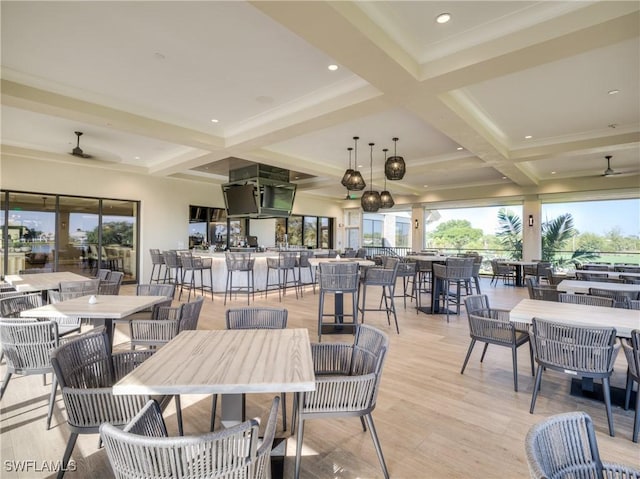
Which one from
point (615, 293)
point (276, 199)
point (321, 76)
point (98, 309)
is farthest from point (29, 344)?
point (276, 199)

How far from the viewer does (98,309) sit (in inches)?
107

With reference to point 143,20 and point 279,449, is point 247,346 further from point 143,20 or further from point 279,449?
point 143,20

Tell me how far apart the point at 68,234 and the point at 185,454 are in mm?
8945

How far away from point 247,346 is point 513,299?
754 cm

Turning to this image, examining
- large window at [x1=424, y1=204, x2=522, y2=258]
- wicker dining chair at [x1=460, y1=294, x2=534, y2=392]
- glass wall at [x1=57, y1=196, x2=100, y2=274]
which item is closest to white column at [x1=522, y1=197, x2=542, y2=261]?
large window at [x1=424, y1=204, x2=522, y2=258]

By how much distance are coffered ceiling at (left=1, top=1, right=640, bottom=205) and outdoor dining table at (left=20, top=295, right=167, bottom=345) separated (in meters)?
2.56

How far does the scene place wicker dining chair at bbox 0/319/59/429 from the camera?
2.32 m

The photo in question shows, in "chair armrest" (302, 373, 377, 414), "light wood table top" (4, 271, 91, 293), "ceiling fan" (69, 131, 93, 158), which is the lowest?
"chair armrest" (302, 373, 377, 414)

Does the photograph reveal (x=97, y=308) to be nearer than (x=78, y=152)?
Yes

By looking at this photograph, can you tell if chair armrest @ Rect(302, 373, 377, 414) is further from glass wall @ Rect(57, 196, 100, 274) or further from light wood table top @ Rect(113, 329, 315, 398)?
glass wall @ Rect(57, 196, 100, 274)

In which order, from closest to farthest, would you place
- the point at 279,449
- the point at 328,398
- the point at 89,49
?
the point at 328,398
the point at 279,449
the point at 89,49

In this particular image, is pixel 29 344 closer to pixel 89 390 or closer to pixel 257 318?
pixel 89 390

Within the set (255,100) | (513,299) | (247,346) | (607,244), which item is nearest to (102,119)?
(255,100)

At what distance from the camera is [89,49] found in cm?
338
